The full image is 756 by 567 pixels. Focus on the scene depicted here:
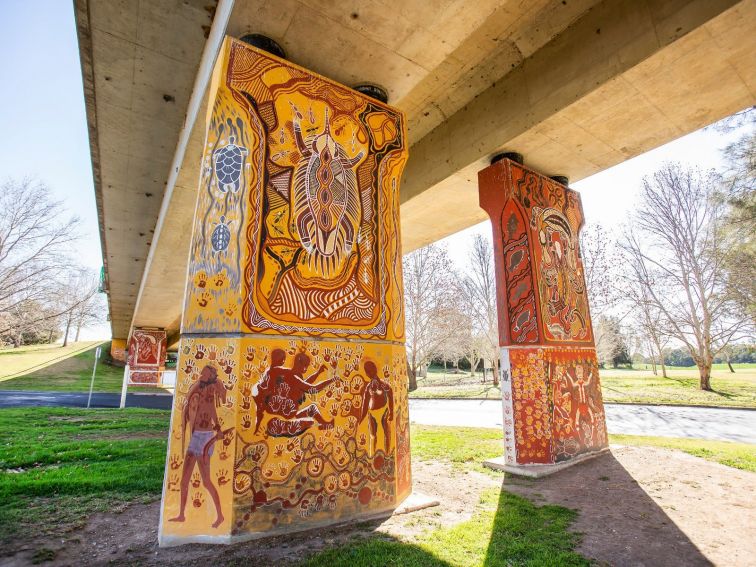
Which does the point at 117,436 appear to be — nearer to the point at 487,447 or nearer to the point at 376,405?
the point at 376,405

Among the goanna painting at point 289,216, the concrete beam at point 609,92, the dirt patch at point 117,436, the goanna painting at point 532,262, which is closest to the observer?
the goanna painting at point 289,216

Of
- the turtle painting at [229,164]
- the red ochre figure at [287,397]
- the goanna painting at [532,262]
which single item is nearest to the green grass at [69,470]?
the red ochre figure at [287,397]

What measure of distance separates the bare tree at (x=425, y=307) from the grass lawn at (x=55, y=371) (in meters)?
14.1

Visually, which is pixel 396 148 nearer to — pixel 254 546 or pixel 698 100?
pixel 698 100

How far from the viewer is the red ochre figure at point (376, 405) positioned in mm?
3455

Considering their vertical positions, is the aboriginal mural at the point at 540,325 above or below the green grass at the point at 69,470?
above

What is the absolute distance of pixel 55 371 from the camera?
2447 cm

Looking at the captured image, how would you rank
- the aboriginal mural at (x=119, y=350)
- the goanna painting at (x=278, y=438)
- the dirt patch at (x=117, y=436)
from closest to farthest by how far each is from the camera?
the goanna painting at (x=278, y=438) < the dirt patch at (x=117, y=436) < the aboriginal mural at (x=119, y=350)

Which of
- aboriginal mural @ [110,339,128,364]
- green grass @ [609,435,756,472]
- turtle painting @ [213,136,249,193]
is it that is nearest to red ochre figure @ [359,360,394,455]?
turtle painting @ [213,136,249,193]

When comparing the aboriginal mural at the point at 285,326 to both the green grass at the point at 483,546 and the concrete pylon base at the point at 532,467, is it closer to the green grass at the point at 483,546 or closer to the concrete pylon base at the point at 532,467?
the green grass at the point at 483,546

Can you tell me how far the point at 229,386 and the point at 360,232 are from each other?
74.2 inches

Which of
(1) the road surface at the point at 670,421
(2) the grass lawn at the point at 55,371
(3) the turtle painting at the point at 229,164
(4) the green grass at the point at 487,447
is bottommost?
(1) the road surface at the point at 670,421

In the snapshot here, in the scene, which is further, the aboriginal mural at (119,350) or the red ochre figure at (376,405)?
the aboriginal mural at (119,350)

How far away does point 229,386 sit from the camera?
2916 millimetres
